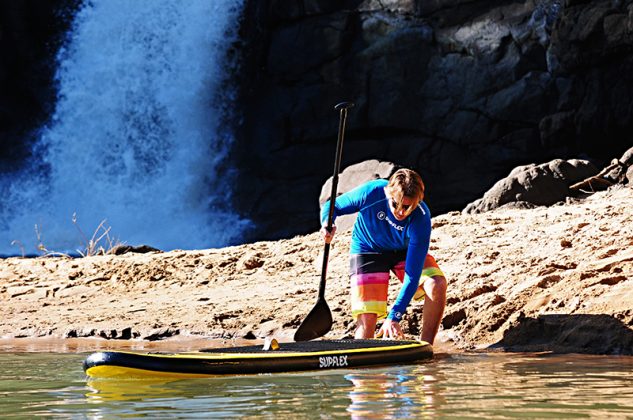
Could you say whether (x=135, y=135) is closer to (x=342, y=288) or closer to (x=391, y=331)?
(x=342, y=288)

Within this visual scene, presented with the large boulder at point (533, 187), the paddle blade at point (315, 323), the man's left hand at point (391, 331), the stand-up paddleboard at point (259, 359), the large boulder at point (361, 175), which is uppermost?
the large boulder at point (361, 175)

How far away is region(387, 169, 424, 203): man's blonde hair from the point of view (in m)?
5.95

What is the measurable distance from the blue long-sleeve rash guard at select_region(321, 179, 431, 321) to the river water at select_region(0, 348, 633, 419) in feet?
1.63

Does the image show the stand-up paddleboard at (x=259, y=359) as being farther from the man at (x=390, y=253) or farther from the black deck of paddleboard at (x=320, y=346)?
the man at (x=390, y=253)

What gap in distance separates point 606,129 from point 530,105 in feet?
5.76

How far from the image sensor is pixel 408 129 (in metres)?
22.4

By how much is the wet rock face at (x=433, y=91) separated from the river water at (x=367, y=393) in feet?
48.1

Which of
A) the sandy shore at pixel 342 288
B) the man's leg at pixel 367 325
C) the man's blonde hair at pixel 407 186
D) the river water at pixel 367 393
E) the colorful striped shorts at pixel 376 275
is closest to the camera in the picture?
the river water at pixel 367 393

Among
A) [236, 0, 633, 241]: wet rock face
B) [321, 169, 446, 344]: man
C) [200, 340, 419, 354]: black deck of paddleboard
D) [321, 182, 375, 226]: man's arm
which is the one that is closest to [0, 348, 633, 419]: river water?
[200, 340, 419, 354]: black deck of paddleboard

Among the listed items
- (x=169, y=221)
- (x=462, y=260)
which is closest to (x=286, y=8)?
(x=169, y=221)

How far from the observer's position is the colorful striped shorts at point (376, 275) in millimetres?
6469

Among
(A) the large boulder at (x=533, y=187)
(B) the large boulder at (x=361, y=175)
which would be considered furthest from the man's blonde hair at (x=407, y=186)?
(B) the large boulder at (x=361, y=175)

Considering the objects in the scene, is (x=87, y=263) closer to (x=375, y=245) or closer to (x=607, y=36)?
(x=375, y=245)

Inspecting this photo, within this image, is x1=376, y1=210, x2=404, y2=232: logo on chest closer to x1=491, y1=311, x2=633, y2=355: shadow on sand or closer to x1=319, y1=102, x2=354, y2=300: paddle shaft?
x1=319, y1=102, x2=354, y2=300: paddle shaft
